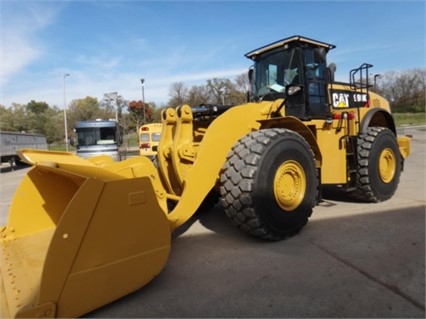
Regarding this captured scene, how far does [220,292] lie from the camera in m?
3.10

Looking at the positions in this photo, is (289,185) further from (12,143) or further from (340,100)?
(12,143)

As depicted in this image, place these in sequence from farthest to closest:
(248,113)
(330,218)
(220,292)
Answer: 1. (330,218)
2. (248,113)
3. (220,292)

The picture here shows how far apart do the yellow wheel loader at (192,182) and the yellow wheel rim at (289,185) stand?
1cm

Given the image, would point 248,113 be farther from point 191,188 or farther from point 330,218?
point 330,218

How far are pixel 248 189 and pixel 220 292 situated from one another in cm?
114

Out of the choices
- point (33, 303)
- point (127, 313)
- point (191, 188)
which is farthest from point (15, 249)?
point (191, 188)

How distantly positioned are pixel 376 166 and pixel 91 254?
4839mm

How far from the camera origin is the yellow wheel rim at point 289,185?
4.18 metres

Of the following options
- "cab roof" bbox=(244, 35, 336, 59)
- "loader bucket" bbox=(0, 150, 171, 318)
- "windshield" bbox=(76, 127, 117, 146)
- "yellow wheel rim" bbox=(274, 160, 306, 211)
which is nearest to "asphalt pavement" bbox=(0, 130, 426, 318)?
"loader bucket" bbox=(0, 150, 171, 318)

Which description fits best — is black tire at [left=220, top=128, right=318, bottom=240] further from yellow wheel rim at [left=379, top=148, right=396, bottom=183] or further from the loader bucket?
yellow wheel rim at [left=379, top=148, right=396, bottom=183]

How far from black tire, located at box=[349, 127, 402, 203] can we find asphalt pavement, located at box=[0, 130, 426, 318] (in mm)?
776

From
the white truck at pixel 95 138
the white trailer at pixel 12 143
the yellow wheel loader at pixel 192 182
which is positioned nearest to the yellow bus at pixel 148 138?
the white truck at pixel 95 138

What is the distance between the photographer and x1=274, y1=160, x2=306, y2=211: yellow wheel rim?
4184 mm

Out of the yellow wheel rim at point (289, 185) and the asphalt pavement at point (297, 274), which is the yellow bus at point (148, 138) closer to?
the asphalt pavement at point (297, 274)
